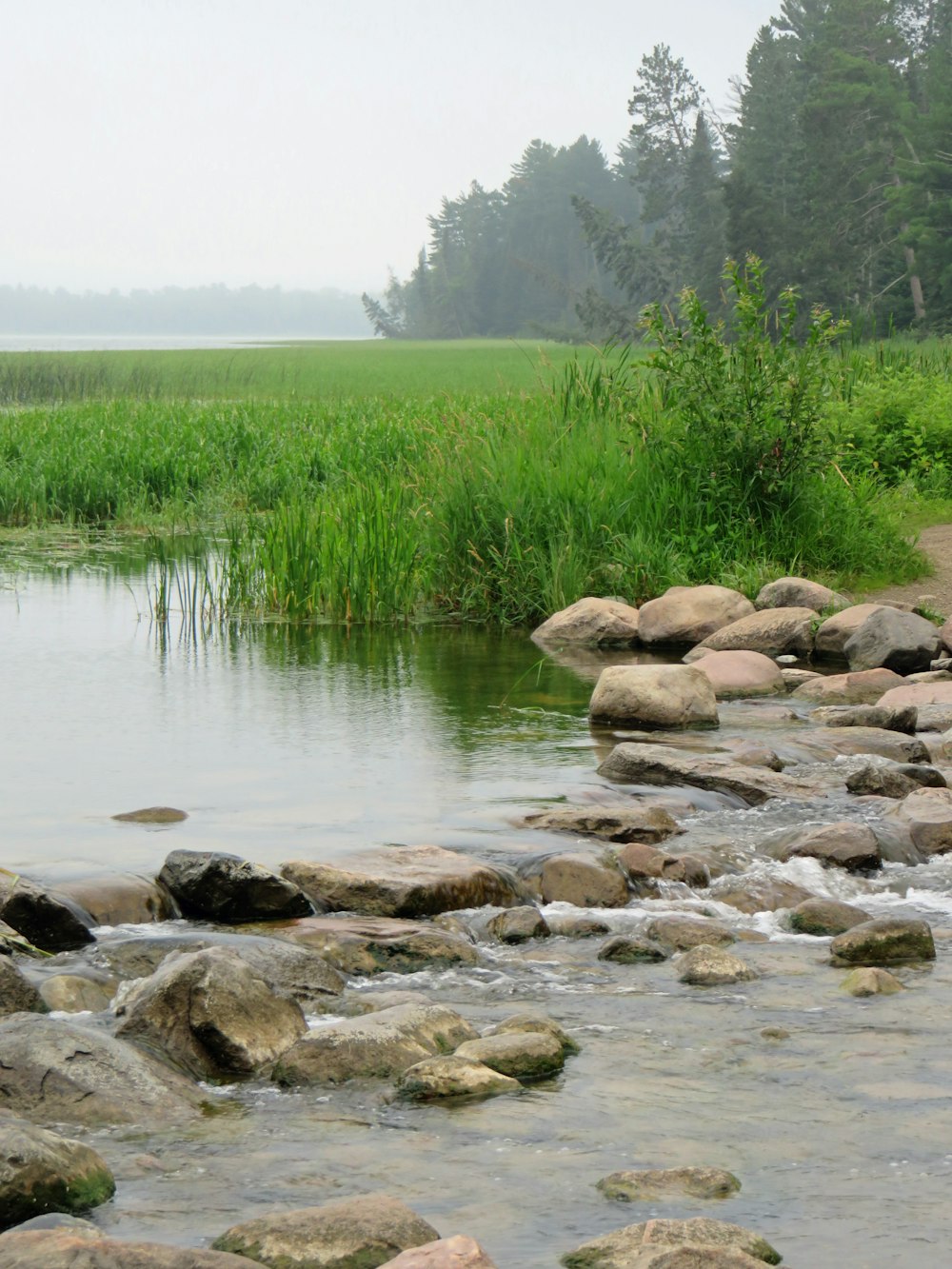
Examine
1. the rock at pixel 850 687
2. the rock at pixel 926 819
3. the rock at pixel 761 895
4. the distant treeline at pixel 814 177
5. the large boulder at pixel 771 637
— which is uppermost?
the distant treeline at pixel 814 177

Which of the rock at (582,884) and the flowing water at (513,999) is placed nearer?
the flowing water at (513,999)

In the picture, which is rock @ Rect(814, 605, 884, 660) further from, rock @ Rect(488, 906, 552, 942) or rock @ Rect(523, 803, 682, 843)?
rock @ Rect(488, 906, 552, 942)

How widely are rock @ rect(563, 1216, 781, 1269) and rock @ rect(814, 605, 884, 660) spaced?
7322 millimetres

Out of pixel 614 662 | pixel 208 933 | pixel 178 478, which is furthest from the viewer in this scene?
pixel 178 478

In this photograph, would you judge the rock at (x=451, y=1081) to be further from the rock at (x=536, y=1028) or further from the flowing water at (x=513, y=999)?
the rock at (x=536, y=1028)

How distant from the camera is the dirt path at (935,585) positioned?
11172 mm

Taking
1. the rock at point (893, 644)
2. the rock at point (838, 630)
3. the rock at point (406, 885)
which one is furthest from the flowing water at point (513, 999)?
the rock at point (838, 630)

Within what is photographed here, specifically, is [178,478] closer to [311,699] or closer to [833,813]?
[311,699]

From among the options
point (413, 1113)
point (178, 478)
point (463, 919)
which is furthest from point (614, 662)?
point (178, 478)

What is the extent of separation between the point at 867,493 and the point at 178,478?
827cm

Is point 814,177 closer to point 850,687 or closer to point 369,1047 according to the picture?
point 850,687

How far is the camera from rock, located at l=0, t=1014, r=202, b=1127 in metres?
3.51

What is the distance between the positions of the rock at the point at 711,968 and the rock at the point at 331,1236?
1745mm

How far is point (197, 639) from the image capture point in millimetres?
10578
